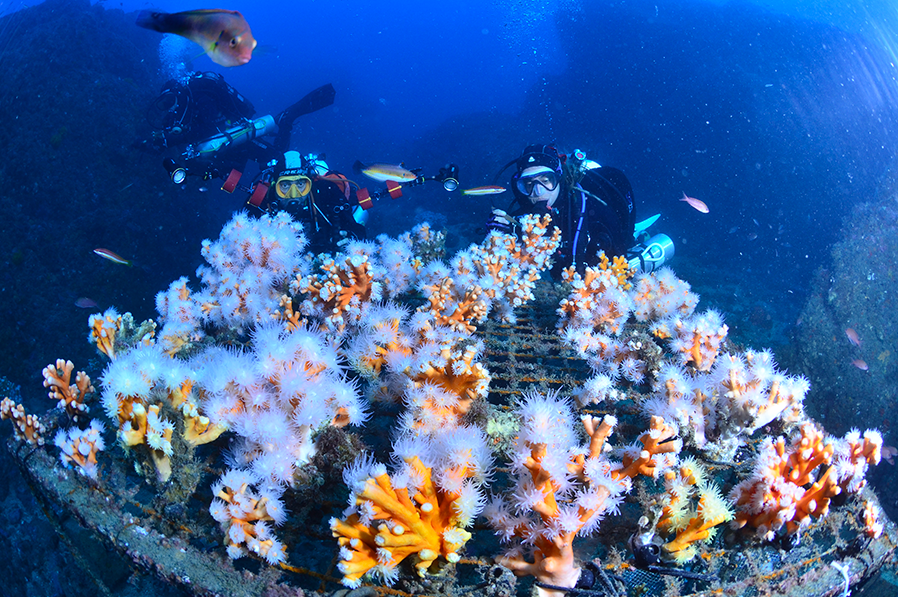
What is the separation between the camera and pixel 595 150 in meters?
18.6

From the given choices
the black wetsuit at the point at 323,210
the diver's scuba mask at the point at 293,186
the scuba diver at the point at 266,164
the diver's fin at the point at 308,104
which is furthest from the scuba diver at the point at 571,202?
the diver's fin at the point at 308,104

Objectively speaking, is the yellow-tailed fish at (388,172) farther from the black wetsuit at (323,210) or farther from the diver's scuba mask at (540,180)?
the diver's scuba mask at (540,180)

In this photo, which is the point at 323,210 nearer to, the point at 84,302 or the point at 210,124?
the point at 84,302

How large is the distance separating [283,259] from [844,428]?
34.0 feet

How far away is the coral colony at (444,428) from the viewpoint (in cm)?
180

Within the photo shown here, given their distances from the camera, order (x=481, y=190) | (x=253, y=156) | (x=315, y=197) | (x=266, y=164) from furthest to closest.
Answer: (x=253, y=156)
(x=266, y=164)
(x=315, y=197)
(x=481, y=190)

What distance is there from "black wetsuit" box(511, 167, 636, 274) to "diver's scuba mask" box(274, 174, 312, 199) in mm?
3416

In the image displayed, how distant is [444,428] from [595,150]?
19256 millimetres

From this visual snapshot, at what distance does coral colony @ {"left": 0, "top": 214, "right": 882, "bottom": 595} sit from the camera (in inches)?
70.8

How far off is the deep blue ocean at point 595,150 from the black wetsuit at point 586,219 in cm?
317

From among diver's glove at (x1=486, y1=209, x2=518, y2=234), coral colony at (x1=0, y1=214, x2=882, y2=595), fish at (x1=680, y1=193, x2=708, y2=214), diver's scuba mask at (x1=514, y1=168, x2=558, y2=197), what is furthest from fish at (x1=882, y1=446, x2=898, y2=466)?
diver's glove at (x1=486, y1=209, x2=518, y2=234)

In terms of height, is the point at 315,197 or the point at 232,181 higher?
the point at 232,181

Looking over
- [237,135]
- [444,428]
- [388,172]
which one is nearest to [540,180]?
[388,172]

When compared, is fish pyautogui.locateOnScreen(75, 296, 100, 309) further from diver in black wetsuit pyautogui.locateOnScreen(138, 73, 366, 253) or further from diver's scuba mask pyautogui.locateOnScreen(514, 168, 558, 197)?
diver's scuba mask pyautogui.locateOnScreen(514, 168, 558, 197)
